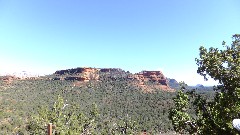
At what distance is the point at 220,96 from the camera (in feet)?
47.0

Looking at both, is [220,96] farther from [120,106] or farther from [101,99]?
[101,99]

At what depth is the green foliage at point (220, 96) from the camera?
13578 millimetres

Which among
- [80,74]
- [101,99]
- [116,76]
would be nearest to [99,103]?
[101,99]

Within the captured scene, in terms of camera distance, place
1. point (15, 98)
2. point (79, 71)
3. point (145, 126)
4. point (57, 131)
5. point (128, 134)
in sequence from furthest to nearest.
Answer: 1. point (79, 71)
2. point (15, 98)
3. point (145, 126)
4. point (128, 134)
5. point (57, 131)

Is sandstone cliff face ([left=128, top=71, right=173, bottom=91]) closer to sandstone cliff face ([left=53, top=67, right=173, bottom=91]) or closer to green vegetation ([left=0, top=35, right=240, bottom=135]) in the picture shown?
sandstone cliff face ([left=53, top=67, right=173, bottom=91])

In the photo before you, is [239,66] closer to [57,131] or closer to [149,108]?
[57,131]

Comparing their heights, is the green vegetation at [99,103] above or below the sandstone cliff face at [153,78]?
below

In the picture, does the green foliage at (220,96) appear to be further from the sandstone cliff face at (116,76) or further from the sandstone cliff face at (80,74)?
the sandstone cliff face at (80,74)

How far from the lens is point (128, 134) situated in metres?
50.2

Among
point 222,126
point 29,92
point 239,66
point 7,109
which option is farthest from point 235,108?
point 29,92

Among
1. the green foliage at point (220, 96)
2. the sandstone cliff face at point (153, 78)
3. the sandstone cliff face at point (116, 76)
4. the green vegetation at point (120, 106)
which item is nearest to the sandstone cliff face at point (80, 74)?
the sandstone cliff face at point (116, 76)

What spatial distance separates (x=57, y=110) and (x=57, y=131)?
2.59 metres

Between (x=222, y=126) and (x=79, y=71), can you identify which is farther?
(x=79, y=71)

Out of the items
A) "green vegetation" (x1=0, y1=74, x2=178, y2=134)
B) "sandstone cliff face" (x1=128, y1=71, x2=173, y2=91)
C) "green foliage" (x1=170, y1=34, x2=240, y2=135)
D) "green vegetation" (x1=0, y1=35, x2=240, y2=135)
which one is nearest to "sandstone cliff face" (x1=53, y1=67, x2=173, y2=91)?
"sandstone cliff face" (x1=128, y1=71, x2=173, y2=91)
